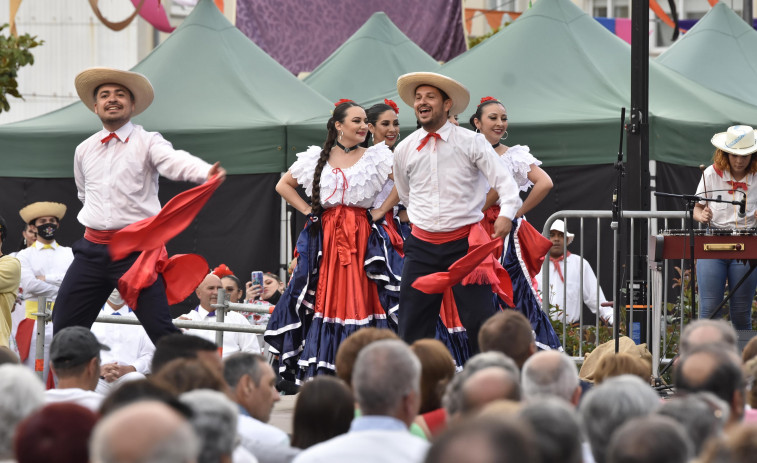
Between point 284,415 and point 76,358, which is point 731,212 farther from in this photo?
point 76,358

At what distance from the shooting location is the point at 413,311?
746cm

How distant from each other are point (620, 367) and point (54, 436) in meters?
3.05

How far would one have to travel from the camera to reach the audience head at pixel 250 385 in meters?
4.97

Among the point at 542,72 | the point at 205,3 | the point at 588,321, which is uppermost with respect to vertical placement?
the point at 205,3

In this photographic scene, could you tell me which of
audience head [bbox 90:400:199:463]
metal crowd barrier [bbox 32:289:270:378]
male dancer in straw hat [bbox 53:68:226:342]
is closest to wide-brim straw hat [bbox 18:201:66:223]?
metal crowd barrier [bbox 32:289:270:378]

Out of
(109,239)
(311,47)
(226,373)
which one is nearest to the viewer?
(226,373)

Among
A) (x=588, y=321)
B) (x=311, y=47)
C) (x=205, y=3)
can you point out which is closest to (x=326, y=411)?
(x=588, y=321)

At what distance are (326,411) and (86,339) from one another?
1428 millimetres

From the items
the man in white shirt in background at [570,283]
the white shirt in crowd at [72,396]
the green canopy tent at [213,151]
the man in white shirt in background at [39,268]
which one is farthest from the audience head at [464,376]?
the green canopy tent at [213,151]

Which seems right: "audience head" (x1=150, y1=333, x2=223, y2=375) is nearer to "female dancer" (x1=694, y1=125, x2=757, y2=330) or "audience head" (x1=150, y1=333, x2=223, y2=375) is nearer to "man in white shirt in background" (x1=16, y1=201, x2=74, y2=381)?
"female dancer" (x1=694, y1=125, x2=757, y2=330)

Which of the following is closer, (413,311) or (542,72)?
(413,311)

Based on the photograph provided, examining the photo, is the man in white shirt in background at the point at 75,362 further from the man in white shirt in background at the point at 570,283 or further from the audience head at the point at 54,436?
the man in white shirt in background at the point at 570,283

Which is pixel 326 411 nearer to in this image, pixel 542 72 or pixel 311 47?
pixel 542 72

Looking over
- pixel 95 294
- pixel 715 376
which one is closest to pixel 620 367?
pixel 715 376
